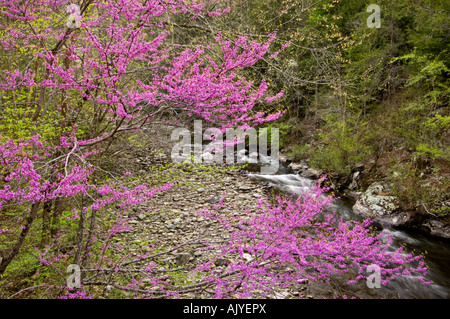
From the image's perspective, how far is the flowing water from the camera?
15.0ft

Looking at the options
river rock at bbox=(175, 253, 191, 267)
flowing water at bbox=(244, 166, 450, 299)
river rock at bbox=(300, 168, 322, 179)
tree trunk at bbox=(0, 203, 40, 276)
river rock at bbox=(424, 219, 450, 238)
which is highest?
tree trunk at bbox=(0, 203, 40, 276)

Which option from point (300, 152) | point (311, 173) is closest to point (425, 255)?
point (311, 173)

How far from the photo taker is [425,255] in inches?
221

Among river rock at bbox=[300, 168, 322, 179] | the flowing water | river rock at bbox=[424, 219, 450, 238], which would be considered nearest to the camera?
the flowing water

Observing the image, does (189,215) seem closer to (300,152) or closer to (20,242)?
(20,242)

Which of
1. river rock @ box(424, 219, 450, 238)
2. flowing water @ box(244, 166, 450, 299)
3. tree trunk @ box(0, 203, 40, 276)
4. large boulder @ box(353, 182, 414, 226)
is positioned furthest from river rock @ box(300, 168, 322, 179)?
tree trunk @ box(0, 203, 40, 276)

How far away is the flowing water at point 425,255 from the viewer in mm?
4562

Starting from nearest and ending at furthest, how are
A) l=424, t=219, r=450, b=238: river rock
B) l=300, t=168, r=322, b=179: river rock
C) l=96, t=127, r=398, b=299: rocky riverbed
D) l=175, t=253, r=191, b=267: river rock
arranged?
l=96, t=127, r=398, b=299: rocky riverbed → l=175, t=253, r=191, b=267: river rock → l=424, t=219, r=450, b=238: river rock → l=300, t=168, r=322, b=179: river rock

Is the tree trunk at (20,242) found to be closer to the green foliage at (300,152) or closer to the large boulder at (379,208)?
the large boulder at (379,208)

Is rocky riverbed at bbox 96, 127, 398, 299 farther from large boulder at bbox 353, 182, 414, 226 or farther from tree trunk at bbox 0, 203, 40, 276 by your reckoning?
large boulder at bbox 353, 182, 414, 226
